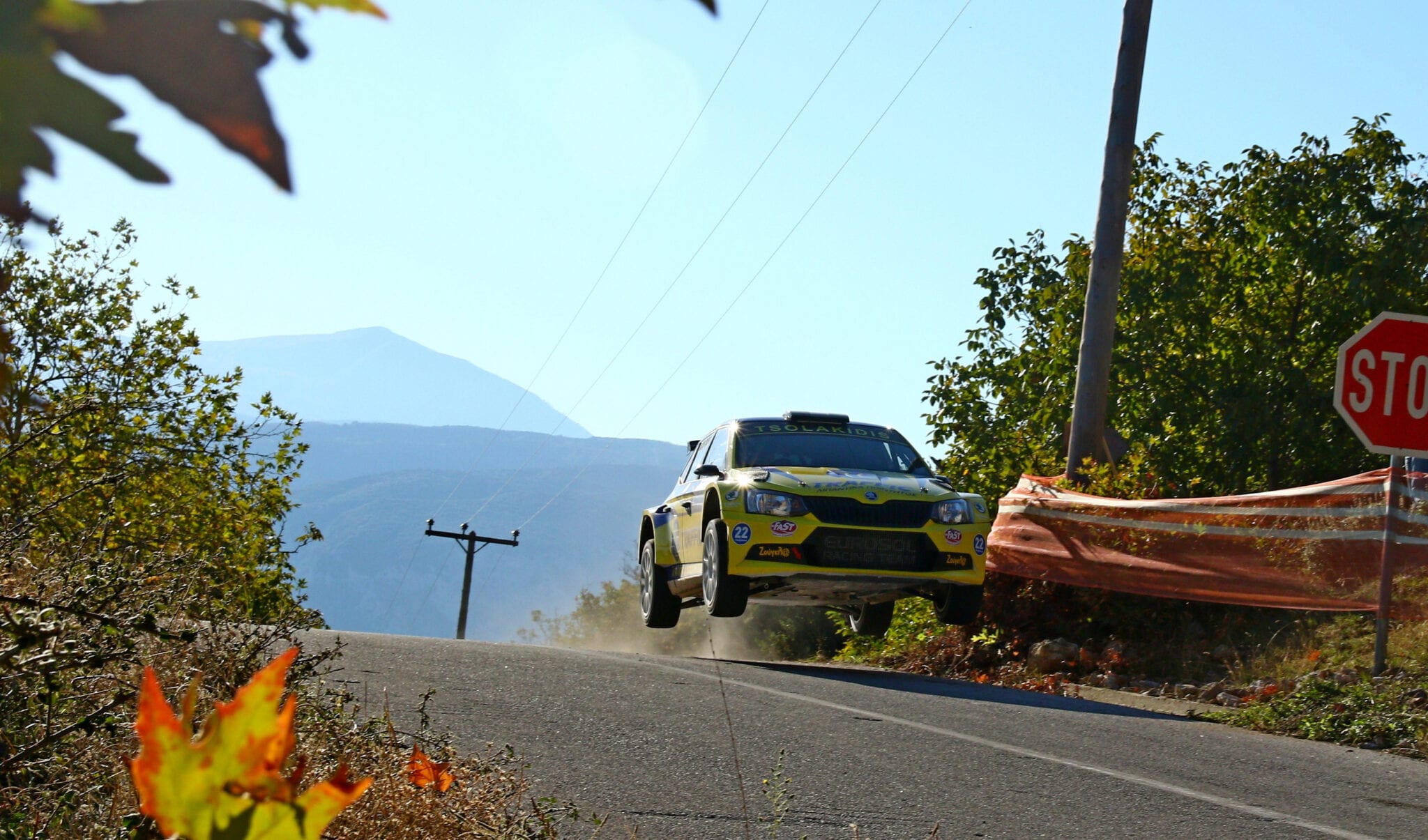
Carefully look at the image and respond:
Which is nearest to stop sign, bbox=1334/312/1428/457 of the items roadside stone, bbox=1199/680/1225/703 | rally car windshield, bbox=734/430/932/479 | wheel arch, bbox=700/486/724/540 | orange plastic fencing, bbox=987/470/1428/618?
orange plastic fencing, bbox=987/470/1428/618

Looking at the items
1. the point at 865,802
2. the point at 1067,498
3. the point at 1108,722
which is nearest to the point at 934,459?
the point at 1067,498

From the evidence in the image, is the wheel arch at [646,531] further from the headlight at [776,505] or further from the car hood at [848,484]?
the headlight at [776,505]

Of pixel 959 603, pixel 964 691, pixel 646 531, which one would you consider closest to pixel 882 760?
pixel 964 691

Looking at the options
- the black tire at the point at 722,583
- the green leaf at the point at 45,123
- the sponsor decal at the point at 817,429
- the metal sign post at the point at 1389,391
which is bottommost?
the black tire at the point at 722,583

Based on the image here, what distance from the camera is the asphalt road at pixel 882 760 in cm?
525

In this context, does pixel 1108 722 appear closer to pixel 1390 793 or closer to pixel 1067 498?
pixel 1390 793

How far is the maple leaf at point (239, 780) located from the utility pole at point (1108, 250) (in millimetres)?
13670

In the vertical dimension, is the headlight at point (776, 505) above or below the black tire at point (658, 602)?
above

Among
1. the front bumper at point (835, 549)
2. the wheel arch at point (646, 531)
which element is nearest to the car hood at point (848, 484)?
the front bumper at point (835, 549)

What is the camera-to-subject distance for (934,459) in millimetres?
18078

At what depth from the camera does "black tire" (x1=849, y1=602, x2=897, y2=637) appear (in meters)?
13.6

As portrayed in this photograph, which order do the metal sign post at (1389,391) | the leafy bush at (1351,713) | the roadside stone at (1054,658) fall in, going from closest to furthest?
the leafy bush at (1351,713) < the metal sign post at (1389,391) < the roadside stone at (1054,658)

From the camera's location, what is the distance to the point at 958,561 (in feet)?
36.3

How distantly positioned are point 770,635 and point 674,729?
16494mm
